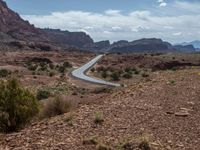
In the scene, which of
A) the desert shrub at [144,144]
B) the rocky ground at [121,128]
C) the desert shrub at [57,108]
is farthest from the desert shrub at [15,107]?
the desert shrub at [144,144]

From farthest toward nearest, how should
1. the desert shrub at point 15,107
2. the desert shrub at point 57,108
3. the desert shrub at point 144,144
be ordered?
the desert shrub at point 57,108, the desert shrub at point 15,107, the desert shrub at point 144,144

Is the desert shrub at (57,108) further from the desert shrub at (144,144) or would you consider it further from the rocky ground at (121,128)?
the desert shrub at (144,144)

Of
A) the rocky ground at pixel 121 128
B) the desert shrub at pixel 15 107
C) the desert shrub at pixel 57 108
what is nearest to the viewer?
the rocky ground at pixel 121 128

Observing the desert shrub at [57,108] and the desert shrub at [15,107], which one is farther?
the desert shrub at [57,108]

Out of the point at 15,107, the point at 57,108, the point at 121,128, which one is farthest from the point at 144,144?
the point at 57,108

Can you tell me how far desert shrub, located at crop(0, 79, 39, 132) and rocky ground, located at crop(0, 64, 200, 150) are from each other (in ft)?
2.25

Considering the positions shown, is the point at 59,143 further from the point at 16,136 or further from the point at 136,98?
the point at 136,98

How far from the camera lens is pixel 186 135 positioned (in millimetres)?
12008

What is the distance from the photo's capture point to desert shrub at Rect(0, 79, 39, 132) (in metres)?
14.3

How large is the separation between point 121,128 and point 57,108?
4.69 meters

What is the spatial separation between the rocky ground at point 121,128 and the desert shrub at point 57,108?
3.43 feet

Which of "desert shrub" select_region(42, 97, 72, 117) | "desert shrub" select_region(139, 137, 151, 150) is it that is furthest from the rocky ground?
"desert shrub" select_region(42, 97, 72, 117)

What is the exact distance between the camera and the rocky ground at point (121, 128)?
35.6 feet

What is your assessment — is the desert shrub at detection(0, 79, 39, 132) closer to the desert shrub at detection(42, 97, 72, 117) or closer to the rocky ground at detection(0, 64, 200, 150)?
the rocky ground at detection(0, 64, 200, 150)
